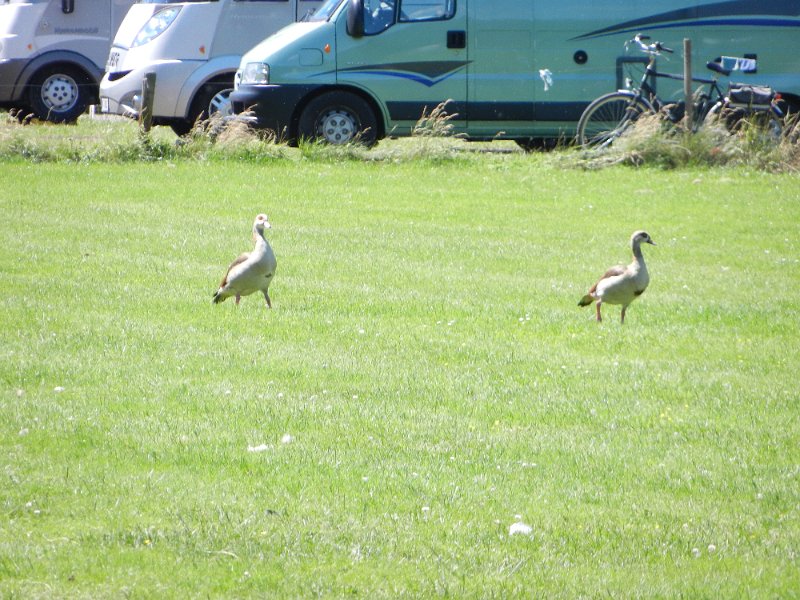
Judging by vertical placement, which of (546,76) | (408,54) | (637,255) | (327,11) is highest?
(327,11)

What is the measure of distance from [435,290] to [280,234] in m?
3.19

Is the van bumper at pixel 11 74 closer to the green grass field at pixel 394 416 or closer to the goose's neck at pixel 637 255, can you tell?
the green grass field at pixel 394 416

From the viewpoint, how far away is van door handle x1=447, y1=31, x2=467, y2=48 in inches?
755

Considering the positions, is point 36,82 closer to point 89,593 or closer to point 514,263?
point 514,263

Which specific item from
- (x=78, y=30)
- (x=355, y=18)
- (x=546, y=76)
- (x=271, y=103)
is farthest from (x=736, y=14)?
(x=78, y=30)

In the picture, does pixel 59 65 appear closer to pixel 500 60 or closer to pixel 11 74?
pixel 11 74

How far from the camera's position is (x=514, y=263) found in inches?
455

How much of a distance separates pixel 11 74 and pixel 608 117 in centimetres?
1203

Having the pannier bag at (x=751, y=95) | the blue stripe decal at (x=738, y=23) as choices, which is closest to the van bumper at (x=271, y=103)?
the blue stripe decal at (x=738, y=23)

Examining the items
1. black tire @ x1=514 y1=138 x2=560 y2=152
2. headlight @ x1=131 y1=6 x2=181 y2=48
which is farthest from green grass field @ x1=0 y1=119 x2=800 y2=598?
headlight @ x1=131 y1=6 x2=181 y2=48

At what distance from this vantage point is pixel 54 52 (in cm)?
2434

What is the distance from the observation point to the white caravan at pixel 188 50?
69.7 feet

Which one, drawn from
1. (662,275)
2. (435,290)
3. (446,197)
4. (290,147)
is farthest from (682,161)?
(435,290)

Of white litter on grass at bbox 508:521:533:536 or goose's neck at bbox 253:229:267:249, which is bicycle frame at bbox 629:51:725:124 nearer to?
goose's neck at bbox 253:229:267:249
